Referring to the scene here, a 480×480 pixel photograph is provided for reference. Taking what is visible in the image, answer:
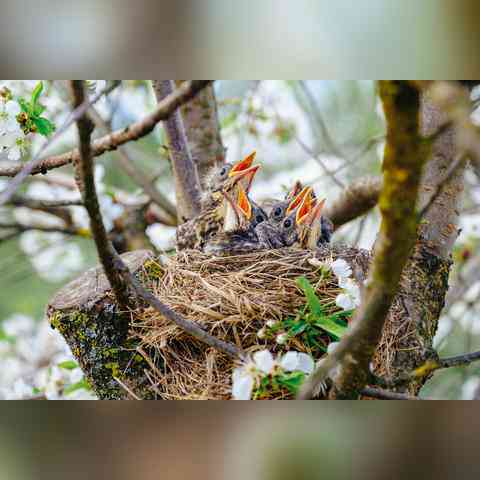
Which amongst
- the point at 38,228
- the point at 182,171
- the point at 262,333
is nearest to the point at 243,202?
the point at 182,171

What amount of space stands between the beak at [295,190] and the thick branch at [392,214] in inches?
41.3

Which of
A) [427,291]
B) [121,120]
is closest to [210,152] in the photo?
[121,120]

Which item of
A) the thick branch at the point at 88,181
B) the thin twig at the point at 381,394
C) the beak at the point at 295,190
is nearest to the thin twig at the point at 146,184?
the beak at the point at 295,190

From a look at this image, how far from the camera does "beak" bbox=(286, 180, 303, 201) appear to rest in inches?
87.7

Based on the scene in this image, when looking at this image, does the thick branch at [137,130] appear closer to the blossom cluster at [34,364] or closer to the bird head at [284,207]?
the blossom cluster at [34,364]

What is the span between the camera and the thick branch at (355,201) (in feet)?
7.50

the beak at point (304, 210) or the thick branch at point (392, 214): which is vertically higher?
the beak at point (304, 210)

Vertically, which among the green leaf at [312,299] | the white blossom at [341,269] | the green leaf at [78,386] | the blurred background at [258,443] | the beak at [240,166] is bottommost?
the blurred background at [258,443]

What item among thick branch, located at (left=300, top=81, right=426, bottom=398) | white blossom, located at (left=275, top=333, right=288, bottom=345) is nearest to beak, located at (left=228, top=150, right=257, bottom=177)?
white blossom, located at (left=275, top=333, right=288, bottom=345)

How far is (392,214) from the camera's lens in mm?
982

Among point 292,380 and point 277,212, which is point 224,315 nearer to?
point 292,380

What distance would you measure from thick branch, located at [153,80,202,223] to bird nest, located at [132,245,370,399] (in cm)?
42
